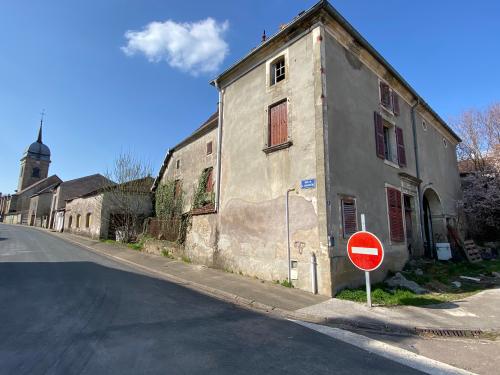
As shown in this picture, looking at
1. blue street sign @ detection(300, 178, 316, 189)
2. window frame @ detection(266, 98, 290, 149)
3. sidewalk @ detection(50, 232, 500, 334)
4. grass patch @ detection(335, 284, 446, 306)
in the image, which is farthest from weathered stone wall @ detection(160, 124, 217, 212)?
grass patch @ detection(335, 284, 446, 306)

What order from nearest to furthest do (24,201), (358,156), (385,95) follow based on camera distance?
1. (358,156)
2. (385,95)
3. (24,201)

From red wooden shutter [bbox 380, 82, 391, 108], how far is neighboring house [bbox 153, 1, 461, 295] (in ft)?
0.16

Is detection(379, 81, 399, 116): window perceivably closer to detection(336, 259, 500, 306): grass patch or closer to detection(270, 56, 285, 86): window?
detection(270, 56, 285, 86): window

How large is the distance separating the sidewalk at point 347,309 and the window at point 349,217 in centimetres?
215

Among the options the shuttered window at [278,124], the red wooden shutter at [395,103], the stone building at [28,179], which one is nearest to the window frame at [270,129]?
the shuttered window at [278,124]

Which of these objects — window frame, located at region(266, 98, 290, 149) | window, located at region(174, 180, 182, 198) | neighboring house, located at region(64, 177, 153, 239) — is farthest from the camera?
neighboring house, located at region(64, 177, 153, 239)

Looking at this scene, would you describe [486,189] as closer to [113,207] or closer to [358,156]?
[358,156]

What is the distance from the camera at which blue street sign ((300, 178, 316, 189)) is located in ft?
27.2

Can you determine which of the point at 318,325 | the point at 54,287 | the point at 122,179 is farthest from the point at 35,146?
the point at 318,325

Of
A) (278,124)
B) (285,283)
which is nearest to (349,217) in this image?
(285,283)

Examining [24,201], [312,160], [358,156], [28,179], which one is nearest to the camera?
[312,160]

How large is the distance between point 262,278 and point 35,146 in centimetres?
7376

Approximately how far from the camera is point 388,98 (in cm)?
1222

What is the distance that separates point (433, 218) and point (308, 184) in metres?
10.7
